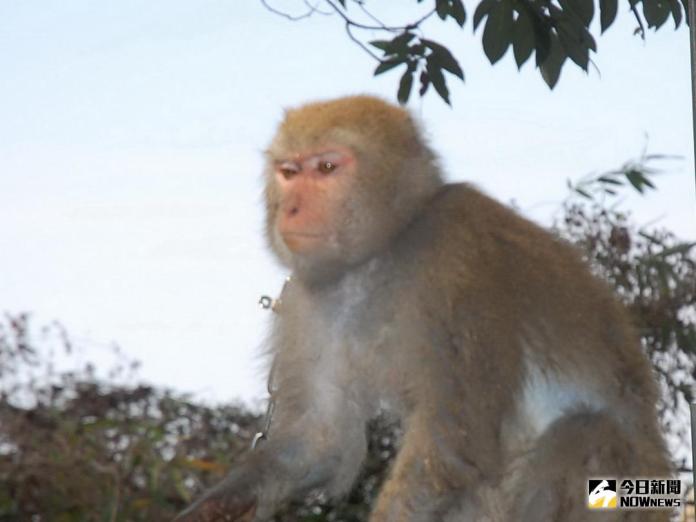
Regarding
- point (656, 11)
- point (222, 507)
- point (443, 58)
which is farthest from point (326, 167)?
point (656, 11)

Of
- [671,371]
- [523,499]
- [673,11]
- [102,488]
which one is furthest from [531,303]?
[671,371]

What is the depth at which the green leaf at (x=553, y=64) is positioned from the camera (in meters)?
3.64

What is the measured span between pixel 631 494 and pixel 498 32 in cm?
116

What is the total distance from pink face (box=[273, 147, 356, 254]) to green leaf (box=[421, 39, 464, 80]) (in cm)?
46

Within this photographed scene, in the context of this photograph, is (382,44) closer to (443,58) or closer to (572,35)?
(443,58)

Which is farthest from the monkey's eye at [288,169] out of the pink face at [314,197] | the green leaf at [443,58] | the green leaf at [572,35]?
the green leaf at [572,35]

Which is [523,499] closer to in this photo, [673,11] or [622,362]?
[622,362]

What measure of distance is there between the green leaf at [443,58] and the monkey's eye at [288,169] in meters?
0.54

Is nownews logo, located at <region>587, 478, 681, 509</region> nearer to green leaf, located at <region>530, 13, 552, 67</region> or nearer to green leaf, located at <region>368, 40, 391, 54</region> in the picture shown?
green leaf, located at <region>530, 13, 552, 67</region>

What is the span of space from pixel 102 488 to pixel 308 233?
A: 1.39 metres

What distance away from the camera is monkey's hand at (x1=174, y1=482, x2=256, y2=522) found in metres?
3.37

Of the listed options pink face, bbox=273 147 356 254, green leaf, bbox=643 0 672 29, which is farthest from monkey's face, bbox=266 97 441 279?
green leaf, bbox=643 0 672 29

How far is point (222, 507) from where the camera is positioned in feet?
11.3

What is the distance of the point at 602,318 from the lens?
3555 mm
